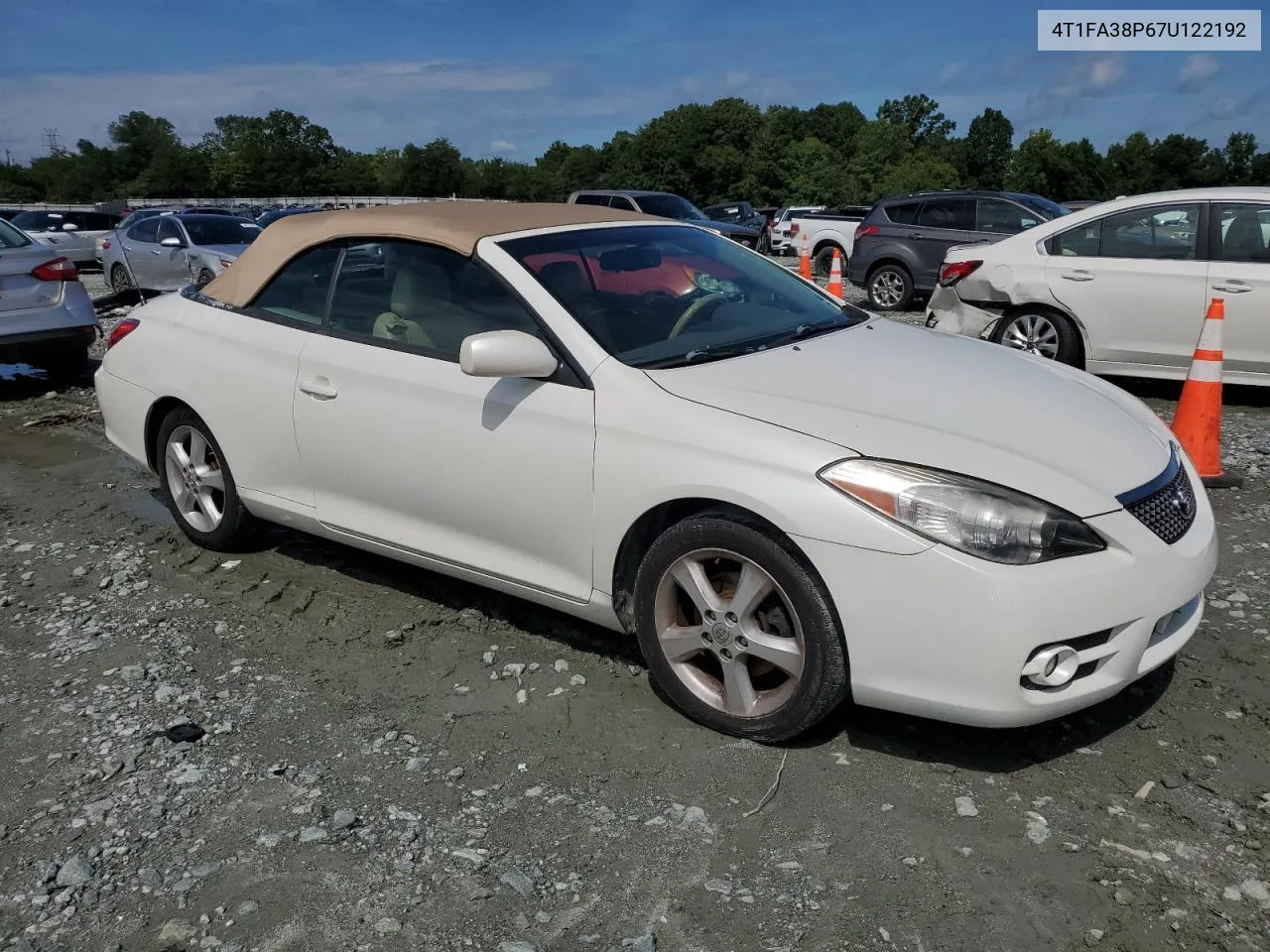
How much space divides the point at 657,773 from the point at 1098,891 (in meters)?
1.21

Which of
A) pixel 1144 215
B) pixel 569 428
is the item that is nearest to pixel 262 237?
pixel 569 428

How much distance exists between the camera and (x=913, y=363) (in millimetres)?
3631

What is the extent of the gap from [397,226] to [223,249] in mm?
11624

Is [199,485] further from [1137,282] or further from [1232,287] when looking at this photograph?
[1232,287]

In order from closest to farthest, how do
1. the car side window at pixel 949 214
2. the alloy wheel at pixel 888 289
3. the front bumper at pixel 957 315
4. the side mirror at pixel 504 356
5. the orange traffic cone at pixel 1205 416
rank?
1. the side mirror at pixel 504 356
2. the orange traffic cone at pixel 1205 416
3. the front bumper at pixel 957 315
4. the car side window at pixel 949 214
5. the alloy wheel at pixel 888 289

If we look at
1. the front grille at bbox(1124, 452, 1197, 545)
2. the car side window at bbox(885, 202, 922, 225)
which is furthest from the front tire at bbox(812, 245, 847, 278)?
the front grille at bbox(1124, 452, 1197, 545)

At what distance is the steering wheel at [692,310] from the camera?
372 centimetres

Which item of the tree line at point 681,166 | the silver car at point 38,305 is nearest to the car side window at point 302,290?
the silver car at point 38,305

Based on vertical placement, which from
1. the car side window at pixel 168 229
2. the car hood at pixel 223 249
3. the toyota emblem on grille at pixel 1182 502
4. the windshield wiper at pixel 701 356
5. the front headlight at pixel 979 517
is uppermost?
the car side window at pixel 168 229

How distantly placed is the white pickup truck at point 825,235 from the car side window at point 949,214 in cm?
434

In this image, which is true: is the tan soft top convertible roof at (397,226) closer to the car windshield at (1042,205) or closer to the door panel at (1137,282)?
the door panel at (1137,282)

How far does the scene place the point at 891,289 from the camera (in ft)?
46.1

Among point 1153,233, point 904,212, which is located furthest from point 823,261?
point 1153,233

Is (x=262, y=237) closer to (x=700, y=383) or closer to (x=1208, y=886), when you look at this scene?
(x=700, y=383)
